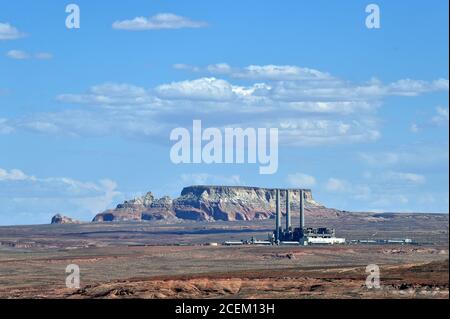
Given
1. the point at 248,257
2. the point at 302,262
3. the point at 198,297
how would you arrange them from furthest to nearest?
1. the point at 248,257
2. the point at 302,262
3. the point at 198,297

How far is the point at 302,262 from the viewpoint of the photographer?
178875 mm
